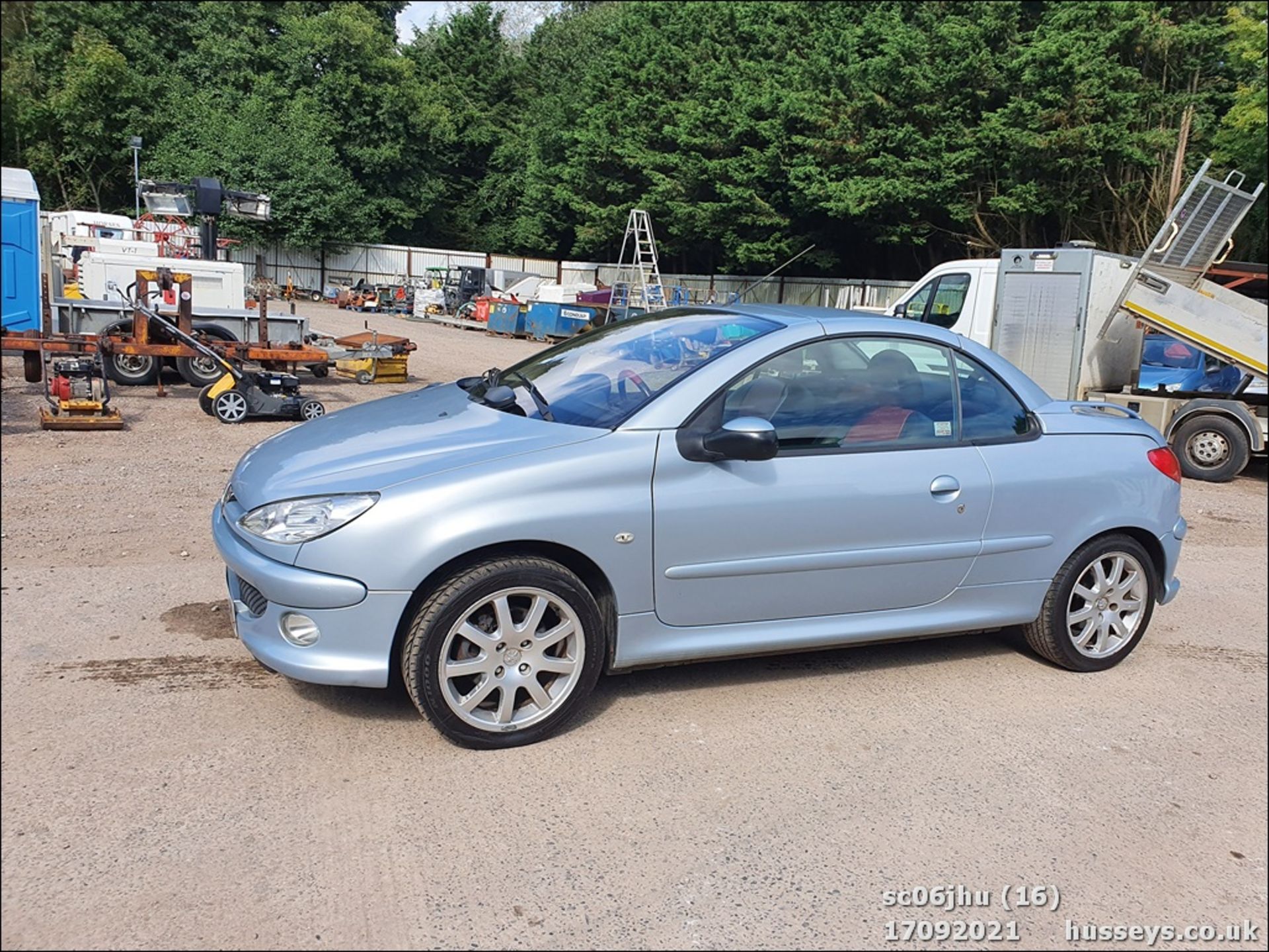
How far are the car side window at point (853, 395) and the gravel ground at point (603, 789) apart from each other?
3.74ft

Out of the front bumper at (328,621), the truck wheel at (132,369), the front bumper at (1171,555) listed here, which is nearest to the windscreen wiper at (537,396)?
the front bumper at (328,621)

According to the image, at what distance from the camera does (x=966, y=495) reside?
4.63 meters

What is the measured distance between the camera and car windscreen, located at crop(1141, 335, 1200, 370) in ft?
40.0

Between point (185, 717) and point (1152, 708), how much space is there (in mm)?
4078

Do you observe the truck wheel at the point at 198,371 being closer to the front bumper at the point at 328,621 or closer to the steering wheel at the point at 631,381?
the steering wheel at the point at 631,381

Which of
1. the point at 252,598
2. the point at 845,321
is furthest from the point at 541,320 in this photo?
the point at 252,598

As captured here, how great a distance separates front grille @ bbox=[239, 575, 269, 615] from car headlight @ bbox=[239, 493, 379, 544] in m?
0.21

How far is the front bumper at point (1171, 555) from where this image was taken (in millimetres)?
5141

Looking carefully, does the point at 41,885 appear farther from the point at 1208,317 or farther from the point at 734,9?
the point at 734,9

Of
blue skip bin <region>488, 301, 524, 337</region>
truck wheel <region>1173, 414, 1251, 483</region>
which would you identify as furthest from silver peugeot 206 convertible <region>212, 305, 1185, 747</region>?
blue skip bin <region>488, 301, 524, 337</region>

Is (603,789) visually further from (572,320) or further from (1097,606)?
(572,320)

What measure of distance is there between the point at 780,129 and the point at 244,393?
78.7 ft

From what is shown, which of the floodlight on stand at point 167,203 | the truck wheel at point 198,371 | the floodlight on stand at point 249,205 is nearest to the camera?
the floodlight on stand at point 167,203

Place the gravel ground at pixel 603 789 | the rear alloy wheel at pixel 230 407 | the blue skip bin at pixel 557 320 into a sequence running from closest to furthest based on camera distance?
the gravel ground at pixel 603 789 < the rear alloy wheel at pixel 230 407 < the blue skip bin at pixel 557 320
